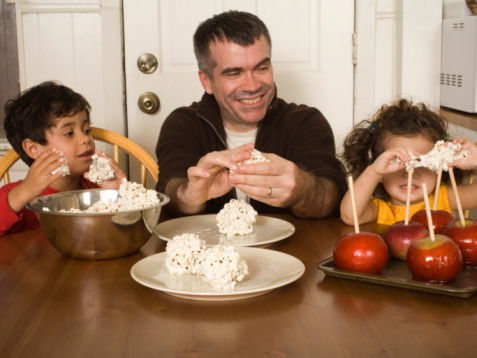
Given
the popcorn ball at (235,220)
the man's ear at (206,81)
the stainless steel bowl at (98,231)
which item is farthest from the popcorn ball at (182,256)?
the man's ear at (206,81)

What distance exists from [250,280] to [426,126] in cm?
96

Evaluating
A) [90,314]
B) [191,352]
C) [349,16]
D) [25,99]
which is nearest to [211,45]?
[25,99]

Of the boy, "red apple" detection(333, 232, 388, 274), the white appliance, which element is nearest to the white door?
the white appliance

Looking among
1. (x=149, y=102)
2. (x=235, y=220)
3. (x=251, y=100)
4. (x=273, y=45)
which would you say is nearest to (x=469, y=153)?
(x=235, y=220)

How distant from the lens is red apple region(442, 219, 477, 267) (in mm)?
1157

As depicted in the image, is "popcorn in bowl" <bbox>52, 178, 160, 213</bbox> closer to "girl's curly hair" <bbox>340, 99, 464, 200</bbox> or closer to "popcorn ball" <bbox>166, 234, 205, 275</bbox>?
"popcorn ball" <bbox>166, 234, 205, 275</bbox>

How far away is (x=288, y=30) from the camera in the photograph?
284 cm

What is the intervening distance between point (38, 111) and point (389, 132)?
1106 millimetres

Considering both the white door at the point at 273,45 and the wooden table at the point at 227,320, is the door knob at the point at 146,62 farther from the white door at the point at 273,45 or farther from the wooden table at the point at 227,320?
the wooden table at the point at 227,320

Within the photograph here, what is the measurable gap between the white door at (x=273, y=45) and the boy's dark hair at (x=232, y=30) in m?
0.66

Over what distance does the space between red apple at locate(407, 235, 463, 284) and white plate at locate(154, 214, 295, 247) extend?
0.38 metres

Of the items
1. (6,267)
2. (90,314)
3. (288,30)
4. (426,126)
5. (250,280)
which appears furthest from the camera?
(288,30)

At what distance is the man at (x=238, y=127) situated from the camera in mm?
1796

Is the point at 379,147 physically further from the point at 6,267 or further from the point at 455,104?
the point at 6,267
